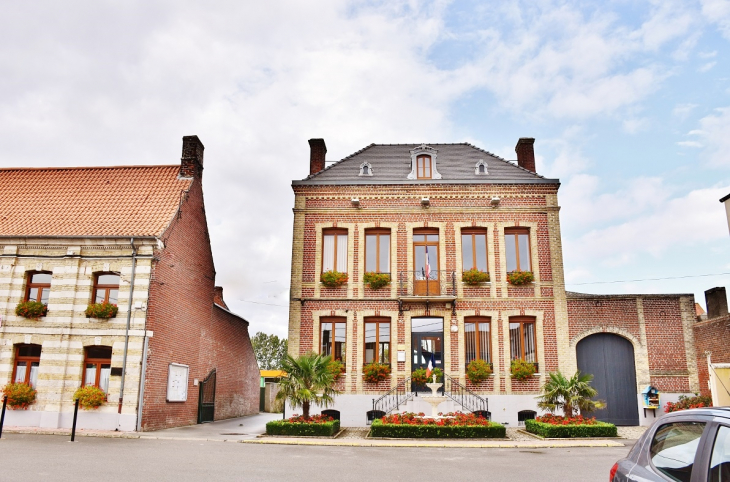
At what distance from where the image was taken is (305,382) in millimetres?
16844

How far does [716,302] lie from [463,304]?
341 inches

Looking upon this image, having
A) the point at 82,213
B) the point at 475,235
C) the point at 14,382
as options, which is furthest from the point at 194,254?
the point at 475,235

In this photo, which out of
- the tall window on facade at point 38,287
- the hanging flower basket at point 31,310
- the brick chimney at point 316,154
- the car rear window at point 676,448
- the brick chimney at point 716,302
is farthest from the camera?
the brick chimney at point 316,154

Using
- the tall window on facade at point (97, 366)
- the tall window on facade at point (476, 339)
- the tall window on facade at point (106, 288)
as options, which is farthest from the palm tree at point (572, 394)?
the tall window on facade at point (106, 288)

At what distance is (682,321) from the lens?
798 inches

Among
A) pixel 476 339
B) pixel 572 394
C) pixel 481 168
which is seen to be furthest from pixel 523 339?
pixel 481 168

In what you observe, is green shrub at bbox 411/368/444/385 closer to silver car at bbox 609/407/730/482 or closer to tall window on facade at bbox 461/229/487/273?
tall window on facade at bbox 461/229/487/273

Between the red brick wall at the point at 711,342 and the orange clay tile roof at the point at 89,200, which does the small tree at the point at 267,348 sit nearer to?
the orange clay tile roof at the point at 89,200

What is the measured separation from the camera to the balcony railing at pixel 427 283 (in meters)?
20.7

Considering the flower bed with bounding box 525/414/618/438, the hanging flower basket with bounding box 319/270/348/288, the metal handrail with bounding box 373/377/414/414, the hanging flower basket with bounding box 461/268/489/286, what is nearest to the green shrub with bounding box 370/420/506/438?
the flower bed with bounding box 525/414/618/438

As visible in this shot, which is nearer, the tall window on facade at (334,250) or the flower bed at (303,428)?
the flower bed at (303,428)

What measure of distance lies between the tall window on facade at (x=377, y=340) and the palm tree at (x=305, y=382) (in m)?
3.73

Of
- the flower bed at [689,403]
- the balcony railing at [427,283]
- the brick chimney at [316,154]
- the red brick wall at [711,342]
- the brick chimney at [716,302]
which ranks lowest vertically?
the flower bed at [689,403]

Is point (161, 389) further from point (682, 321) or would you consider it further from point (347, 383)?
point (682, 321)
